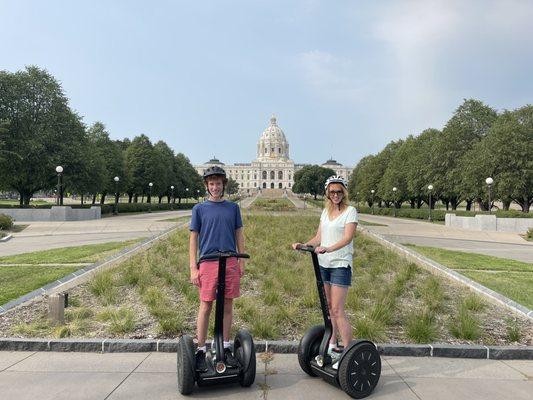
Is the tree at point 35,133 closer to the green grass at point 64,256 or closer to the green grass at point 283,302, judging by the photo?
the green grass at point 64,256

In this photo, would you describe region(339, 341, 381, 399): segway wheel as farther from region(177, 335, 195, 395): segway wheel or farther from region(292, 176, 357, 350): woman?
region(177, 335, 195, 395): segway wheel

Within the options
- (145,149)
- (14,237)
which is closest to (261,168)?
(145,149)

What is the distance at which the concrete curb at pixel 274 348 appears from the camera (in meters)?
5.26

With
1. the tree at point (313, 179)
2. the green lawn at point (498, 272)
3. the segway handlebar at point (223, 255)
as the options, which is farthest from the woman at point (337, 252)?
the tree at point (313, 179)

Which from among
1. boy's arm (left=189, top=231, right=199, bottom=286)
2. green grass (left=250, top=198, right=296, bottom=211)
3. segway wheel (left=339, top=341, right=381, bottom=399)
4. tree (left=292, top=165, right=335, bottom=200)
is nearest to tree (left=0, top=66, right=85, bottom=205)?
green grass (left=250, top=198, right=296, bottom=211)

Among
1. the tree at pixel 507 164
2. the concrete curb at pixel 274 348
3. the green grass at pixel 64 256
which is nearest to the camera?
the concrete curb at pixel 274 348

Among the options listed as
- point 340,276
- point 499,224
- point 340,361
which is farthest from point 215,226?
point 499,224

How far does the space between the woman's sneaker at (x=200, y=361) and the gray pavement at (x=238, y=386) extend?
240 millimetres

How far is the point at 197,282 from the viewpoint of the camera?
4383 millimetres

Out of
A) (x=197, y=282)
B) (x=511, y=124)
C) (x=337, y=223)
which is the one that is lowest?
(x=197, y=282)

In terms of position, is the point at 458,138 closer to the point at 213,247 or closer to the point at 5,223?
the point at 5,223

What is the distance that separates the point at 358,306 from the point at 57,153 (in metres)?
36.0

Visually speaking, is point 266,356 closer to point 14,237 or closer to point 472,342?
point 472,342

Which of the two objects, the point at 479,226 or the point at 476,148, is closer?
the point at 479,226
